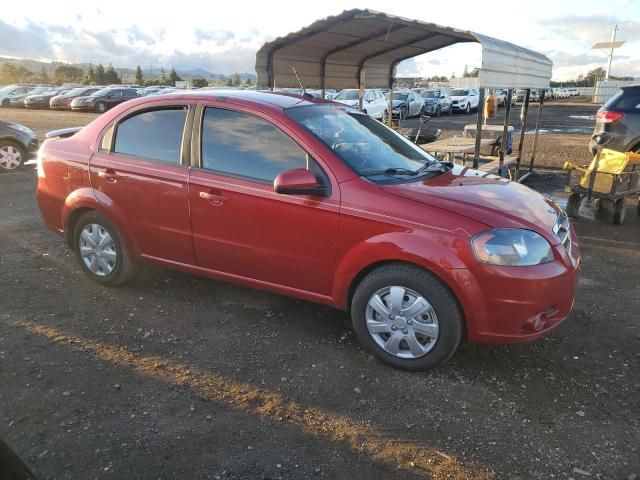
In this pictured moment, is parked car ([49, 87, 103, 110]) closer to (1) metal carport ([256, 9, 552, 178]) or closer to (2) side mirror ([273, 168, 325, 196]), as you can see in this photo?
(1) metal carport ([256, 9, 552, 178])

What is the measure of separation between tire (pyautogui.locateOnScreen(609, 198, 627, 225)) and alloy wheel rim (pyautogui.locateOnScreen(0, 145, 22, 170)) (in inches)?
420

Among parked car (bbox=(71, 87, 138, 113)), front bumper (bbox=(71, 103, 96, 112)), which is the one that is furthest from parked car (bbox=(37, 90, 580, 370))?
front bumper (bbox=(71, 103, 96, 112))

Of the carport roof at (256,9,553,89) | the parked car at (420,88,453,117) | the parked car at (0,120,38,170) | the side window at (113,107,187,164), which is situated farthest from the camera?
the parked car at (420,88,453,117)

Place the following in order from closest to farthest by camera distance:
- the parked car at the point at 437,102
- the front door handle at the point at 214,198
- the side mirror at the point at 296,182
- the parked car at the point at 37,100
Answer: the side mirror at the point at 296,182 → the front door handle at the point at 214,198 → the parked car at the point at 437,102 → the parked car at the point at 37,100

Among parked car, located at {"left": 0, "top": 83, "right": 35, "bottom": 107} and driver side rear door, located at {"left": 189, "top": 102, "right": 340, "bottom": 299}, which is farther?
parked car, located at {"left": 0, "top": 83, "right": 35, "bottom": 107}

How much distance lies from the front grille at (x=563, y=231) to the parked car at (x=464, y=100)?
91.9ft

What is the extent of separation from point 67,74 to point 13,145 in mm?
76229

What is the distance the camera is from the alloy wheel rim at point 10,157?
1005 centimetres

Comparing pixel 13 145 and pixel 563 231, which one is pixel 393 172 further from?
pixel 13 145

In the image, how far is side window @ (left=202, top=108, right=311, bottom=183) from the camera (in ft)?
11.6

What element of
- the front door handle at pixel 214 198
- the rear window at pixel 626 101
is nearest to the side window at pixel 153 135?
the front door handle at pixel 214 198

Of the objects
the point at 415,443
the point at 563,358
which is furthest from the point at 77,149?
the point at 563,358

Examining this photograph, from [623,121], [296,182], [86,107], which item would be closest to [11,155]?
[296,182]

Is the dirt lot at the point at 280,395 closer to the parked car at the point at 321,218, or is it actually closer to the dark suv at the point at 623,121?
the parked car at the point at 321,218
